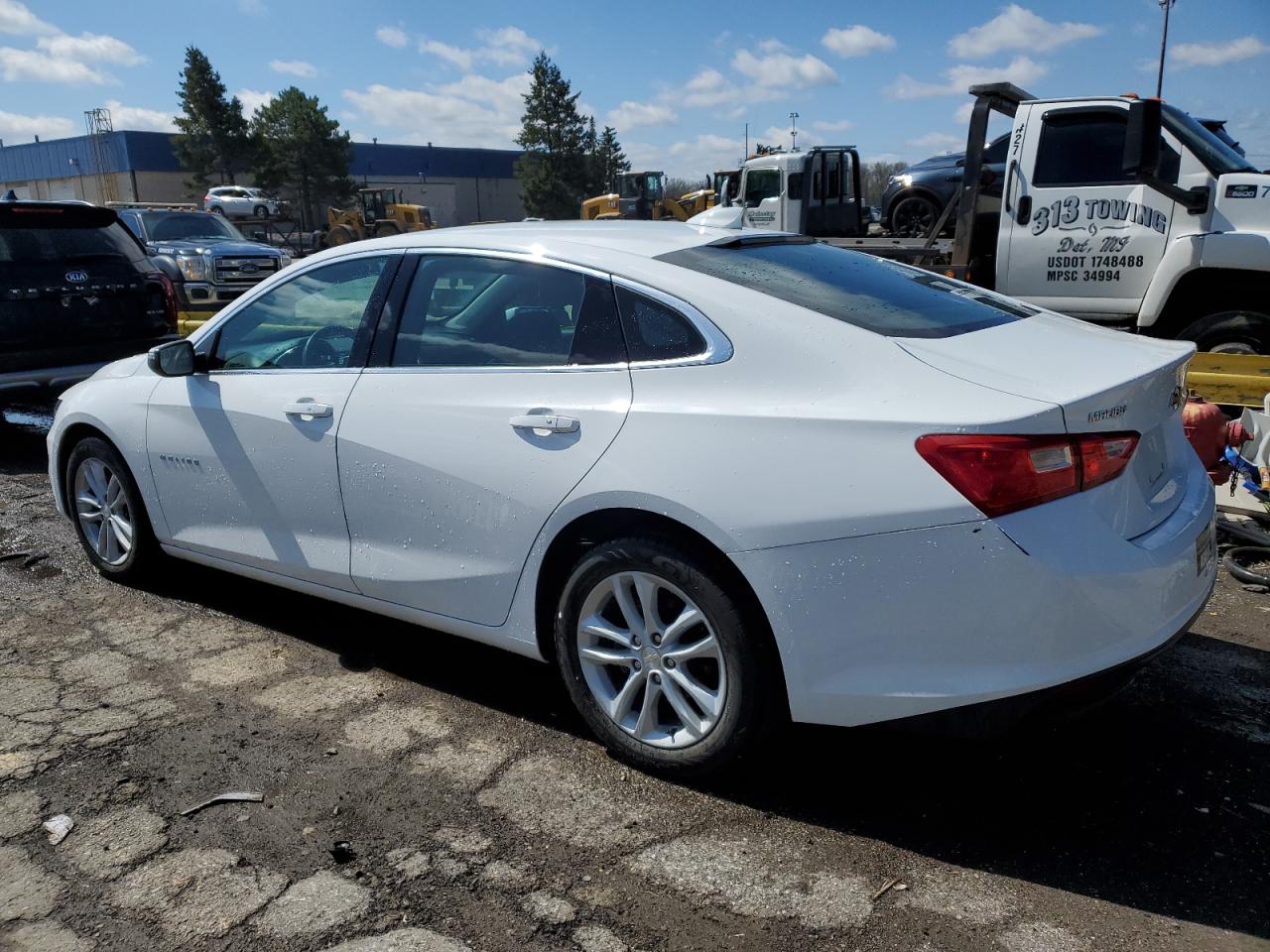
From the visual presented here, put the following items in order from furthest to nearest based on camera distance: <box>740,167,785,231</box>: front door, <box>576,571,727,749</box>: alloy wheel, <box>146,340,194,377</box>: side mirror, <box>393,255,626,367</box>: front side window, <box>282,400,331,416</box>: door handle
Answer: <box>740,167,785,231</box>: front door, <box>146,340,194,377</box>: side mirror, <box>282,400,331,416</box>: door handle, <box>393,255,626,367</box>: front side window, <box>576,571,727,749</box>: alloy wheel

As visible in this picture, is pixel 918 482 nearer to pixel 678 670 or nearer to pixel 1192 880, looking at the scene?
pixel 678 670

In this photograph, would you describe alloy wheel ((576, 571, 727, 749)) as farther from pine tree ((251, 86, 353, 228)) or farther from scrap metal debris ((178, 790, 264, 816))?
pine tree ((251, 86, 353, 228))

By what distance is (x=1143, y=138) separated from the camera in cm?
684

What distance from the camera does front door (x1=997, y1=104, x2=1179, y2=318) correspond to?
731 centimetres

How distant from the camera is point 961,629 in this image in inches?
98.3

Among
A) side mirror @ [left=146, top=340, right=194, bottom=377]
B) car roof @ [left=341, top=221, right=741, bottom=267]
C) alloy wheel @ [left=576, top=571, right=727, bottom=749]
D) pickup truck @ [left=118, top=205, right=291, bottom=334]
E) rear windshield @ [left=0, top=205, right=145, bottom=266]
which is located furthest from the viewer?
pickup truck @ [left=118, top=205, right=291, bottom=334]

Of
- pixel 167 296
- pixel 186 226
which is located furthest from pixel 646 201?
pixel 167 296

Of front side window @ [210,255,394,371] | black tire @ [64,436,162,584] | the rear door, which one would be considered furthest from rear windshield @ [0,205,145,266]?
front side window @ [210,255,394,371]

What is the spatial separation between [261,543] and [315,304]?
37.5 inches

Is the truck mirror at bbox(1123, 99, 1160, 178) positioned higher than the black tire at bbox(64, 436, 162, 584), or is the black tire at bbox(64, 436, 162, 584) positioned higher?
the truck mirror at bbox(1123, 99, 1160, 178)

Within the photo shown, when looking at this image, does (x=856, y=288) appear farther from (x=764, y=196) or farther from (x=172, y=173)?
(x=172, y=173)

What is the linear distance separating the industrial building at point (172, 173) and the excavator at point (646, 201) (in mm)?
23333

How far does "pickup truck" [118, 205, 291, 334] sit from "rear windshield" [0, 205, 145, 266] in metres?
6.55

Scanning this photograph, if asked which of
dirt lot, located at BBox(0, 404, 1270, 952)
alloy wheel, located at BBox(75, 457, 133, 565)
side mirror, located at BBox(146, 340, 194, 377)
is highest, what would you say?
side mirror, located at BBox(146, 340, 194, 377)
